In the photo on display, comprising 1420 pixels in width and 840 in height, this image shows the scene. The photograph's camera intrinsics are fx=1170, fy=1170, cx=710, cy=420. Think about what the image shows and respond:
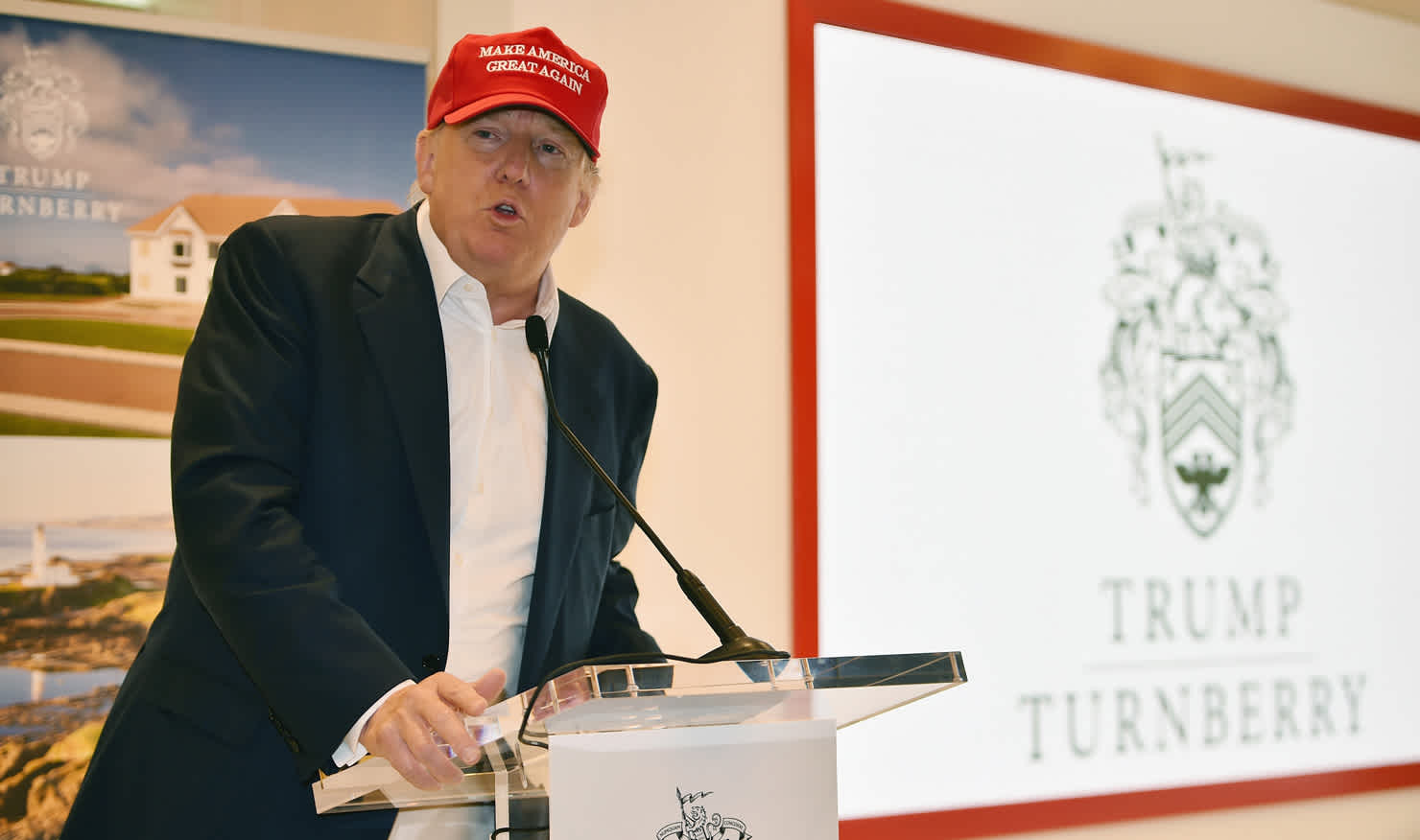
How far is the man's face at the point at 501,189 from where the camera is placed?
150 centimetres

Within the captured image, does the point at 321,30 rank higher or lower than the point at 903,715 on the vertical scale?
higher

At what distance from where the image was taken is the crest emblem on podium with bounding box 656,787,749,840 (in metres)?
0.89

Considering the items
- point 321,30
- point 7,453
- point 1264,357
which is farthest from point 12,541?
point 1264,357

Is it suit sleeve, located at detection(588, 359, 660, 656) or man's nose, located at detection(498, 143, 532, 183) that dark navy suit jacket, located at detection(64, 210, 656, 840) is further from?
man's nose, located at detection(498, 143, 532, 183)

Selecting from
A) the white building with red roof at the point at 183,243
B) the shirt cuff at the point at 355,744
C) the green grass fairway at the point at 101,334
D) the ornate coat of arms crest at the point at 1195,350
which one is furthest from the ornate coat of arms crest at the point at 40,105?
the ornate coat of arms crest at the point at 1195,350

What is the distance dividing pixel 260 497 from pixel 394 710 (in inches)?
13.1

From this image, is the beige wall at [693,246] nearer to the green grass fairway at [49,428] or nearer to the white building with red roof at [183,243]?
the white building with red roof at [183,243]

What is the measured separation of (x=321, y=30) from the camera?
2.48 m

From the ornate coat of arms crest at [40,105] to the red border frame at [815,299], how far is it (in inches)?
58.9

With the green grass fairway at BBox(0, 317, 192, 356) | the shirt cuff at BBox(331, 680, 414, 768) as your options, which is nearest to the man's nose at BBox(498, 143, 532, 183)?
the shirt cuff at BBox(331, 680, 414, 768)

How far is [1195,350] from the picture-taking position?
3334 mm

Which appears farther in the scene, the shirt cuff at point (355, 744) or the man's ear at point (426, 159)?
the man's ear at point (426, 159)

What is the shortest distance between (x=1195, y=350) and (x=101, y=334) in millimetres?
2778

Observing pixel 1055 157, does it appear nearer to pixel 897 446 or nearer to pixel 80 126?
pixel 897 446
